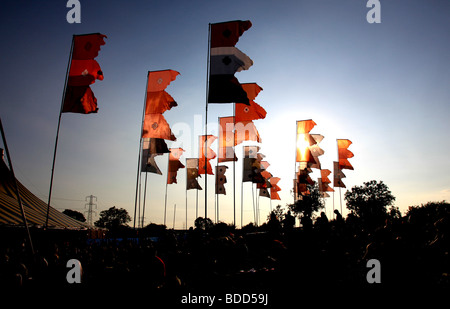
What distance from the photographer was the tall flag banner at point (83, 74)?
12.5 m

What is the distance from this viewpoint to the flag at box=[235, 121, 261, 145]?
1750cm

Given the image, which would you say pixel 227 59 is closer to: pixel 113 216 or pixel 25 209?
pixel 25 209

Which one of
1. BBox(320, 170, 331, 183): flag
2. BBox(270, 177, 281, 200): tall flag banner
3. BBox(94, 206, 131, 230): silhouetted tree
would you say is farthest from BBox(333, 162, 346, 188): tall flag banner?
BBox(94, 206, 131, 230): silhouetted tree

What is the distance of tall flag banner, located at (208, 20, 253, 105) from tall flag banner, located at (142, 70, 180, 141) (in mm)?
3577

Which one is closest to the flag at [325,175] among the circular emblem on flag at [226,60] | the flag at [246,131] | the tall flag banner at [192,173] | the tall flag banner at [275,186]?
the tall flag banner at [275,186]

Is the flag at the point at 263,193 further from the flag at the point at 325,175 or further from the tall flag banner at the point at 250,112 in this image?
the tall flag banner at the point at 250,112

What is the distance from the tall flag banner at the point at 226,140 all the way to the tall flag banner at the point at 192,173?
7.36 m

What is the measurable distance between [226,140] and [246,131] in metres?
1.66

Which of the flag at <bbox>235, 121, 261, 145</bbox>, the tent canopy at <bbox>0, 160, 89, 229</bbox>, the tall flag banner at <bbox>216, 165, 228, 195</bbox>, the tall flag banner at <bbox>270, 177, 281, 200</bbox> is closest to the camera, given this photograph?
the tent canopy at <bbox>0, 160, 89, 229</bbox>

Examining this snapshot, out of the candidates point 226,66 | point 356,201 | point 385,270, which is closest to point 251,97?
point 226,66

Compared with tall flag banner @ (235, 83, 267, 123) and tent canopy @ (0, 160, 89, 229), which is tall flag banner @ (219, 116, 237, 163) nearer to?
tall flag banner @ (235, 83, 267, 123)

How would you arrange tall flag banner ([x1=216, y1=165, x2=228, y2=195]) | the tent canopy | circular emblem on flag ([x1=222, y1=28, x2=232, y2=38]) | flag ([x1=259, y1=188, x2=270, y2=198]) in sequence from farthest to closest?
1. flag ([x1=259, y1=188, x2=270, y2=198])
2. tall flag banner ([x1=216, y1=165, x2=228, y2=195])
3. the tent canopy
4. circular emblem on flag ([x1=222, y1=28, x2=232, y2=38])
